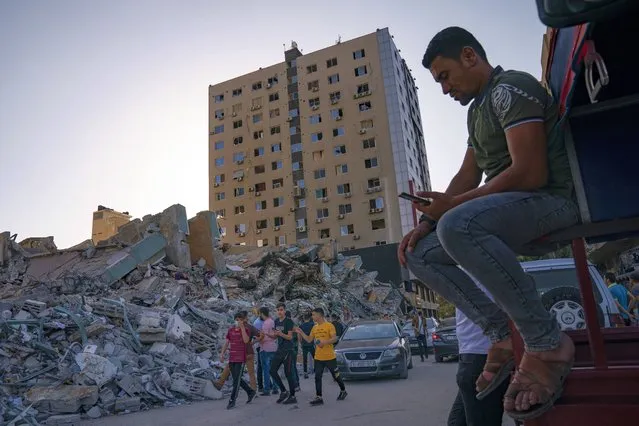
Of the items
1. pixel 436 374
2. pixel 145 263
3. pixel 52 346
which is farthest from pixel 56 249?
pixel 436 374

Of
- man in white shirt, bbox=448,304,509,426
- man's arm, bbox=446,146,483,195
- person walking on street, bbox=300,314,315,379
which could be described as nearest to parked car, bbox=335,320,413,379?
person walking on street, bbox=300,314,315,379

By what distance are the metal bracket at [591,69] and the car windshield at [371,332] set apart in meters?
11.3

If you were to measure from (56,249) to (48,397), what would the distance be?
44.2 feet

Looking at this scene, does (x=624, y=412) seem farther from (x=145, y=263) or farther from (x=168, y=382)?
(x=145, y=263)

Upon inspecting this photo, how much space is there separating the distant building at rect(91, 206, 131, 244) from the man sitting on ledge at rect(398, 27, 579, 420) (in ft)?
169

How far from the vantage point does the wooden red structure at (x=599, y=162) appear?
139 cm

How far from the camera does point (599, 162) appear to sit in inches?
63.0

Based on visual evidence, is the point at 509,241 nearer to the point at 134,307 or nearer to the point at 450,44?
the point at 450,44

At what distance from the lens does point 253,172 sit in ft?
181

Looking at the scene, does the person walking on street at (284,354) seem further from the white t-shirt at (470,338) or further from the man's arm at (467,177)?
the man's arm at (467,177)

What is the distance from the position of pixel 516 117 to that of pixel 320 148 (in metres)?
50.3

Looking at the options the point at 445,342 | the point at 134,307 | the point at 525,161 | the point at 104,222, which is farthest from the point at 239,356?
the point at 104,222

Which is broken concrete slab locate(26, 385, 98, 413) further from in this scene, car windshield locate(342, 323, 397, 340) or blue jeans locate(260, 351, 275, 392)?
car windshield locate(342, 323, 397, 340)

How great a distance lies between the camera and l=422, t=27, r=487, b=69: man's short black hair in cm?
196
